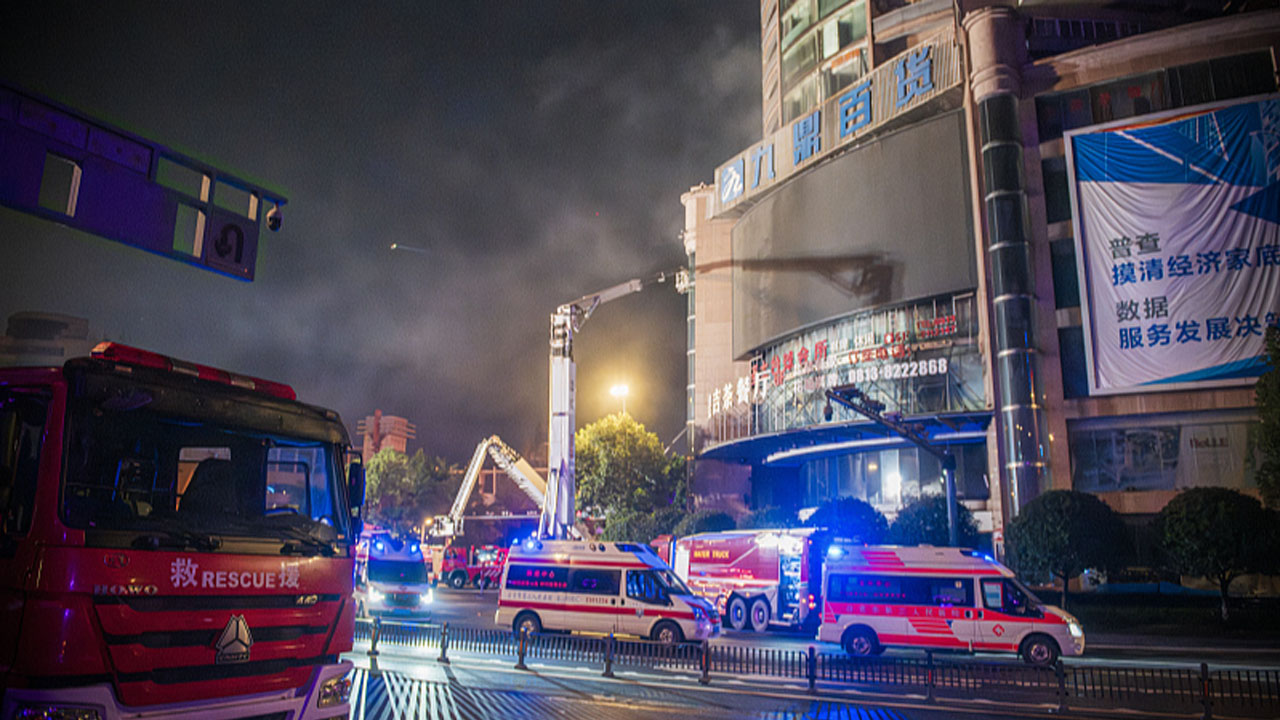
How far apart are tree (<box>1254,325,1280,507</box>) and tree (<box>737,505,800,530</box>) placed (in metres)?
20.4

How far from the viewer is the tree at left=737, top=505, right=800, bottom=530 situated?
4315cm

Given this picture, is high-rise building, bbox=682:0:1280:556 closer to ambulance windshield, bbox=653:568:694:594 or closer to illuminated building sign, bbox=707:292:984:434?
illuminated building sign, bbox=707:292:984:434

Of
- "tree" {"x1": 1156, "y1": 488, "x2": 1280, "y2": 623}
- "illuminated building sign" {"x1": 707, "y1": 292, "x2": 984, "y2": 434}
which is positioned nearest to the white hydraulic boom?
"illuminated building sign" {"x1": 707, "y1": 292, "x2": 984, "y2": 434}

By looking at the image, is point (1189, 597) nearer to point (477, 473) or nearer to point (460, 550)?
point (460, 550)

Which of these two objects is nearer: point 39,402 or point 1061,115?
point 39,402

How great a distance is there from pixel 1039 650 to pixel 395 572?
19.2 meters

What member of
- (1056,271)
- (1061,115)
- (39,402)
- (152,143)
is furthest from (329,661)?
(1061,115)

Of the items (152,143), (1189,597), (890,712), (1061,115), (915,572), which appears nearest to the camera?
(152,143)

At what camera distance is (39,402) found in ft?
20.2

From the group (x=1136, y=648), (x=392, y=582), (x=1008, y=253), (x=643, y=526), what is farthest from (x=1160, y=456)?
(x=392, y=582)

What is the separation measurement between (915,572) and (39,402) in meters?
18.5

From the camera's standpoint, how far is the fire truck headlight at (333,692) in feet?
22.9

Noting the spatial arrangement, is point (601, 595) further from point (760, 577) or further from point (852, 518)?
point (852, 518)

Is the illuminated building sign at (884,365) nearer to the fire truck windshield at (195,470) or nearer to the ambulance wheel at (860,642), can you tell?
the ambulance wheel at (860,642)
